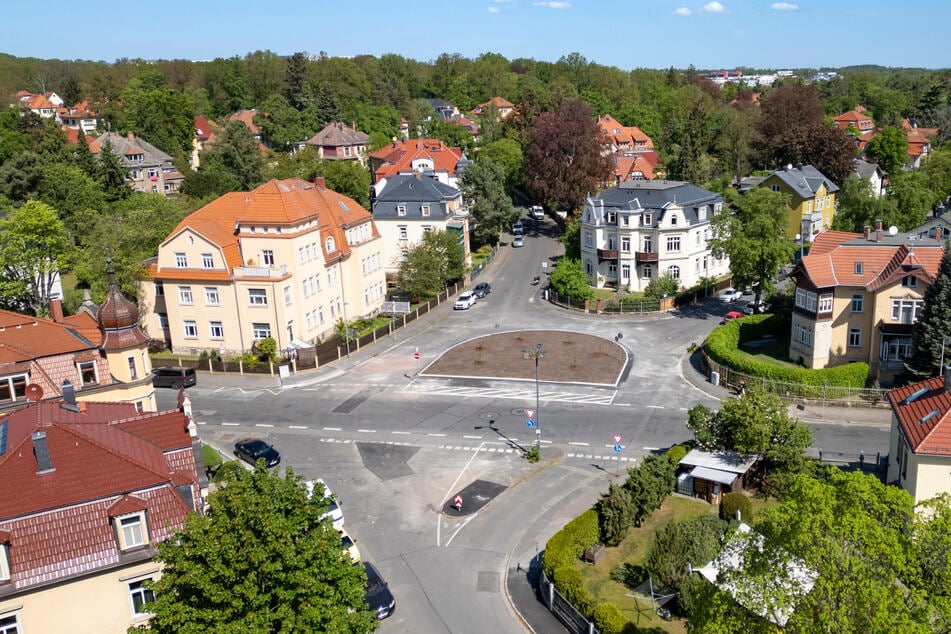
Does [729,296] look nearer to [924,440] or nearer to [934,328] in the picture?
[934,328]

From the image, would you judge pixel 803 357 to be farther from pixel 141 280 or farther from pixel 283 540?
pixel 141 280

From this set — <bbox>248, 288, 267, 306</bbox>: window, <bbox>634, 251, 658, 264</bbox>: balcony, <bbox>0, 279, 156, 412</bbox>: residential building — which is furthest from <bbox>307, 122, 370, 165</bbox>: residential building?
<bbox>0, 279, 156, 412</bbox>: residential building

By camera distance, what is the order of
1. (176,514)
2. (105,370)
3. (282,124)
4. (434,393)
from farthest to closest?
(282,124)
(434,393)
(105,370)
(176,514)

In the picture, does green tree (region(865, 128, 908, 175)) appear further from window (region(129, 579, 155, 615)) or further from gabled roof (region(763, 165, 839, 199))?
window (region(129, 579, 155, 615))

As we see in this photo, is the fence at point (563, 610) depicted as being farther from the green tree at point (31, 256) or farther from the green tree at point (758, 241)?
the green tree at point (31, 256)

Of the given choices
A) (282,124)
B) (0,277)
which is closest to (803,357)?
(0,277)

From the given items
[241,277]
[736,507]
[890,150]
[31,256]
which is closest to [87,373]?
[241,277]

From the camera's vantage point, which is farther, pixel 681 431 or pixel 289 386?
pixel 289 386

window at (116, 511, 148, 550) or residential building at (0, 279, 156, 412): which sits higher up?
residential building at (0, 279, 156, 412)
